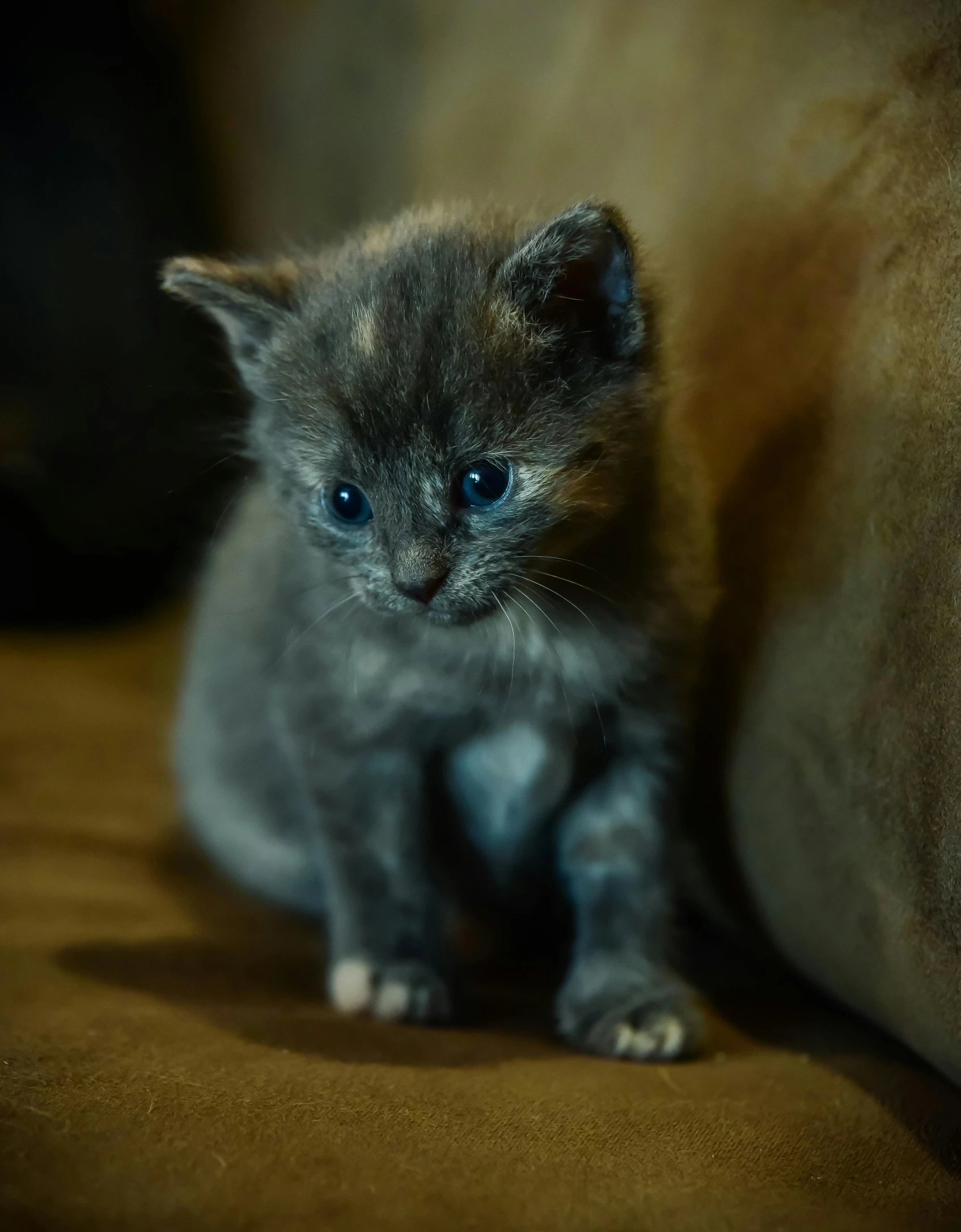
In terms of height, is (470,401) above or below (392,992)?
above

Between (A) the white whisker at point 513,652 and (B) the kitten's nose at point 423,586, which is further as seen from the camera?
(A) the white whisker at point 513,652

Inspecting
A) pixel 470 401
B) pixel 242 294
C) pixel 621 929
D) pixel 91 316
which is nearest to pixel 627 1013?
pixel 621 929

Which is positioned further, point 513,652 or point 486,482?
point 513,652

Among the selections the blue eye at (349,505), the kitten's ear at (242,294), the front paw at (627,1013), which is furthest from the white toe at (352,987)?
the kitten's ear at (242,294)

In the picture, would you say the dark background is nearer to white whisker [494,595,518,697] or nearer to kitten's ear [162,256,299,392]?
kitten's ear [162,256,299,392]

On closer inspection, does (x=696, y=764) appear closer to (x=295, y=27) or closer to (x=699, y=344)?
(x=699, y=344)

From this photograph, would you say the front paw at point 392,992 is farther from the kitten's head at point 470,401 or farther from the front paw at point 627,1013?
the kitten's head at point 470,401

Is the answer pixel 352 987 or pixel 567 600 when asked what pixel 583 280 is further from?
pixel 352 987

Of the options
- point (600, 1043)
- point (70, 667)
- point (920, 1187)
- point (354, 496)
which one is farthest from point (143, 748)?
point (920, 1187)
